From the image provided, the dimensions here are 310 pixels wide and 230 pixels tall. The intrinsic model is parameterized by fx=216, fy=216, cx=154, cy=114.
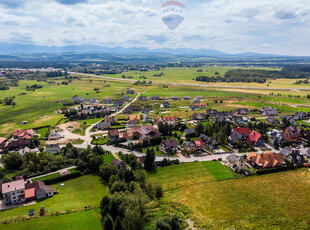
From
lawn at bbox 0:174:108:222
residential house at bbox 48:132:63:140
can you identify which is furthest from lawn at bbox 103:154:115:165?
residential house at bbox 48:132:63:140

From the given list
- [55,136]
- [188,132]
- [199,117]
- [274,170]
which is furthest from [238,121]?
[55,136]

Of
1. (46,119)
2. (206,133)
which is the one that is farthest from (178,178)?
(46,119)

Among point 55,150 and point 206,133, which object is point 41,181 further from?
point 206,133

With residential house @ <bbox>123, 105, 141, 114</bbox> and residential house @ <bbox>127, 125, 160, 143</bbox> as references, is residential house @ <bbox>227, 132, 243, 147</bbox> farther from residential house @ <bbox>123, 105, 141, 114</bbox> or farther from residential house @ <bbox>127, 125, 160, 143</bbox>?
residential house @ <bbox>123, 105, 141, 114</bbox>

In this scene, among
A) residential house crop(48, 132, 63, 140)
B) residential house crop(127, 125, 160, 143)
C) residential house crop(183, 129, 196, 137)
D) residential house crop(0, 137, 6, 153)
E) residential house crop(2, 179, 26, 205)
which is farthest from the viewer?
residential house crop(48, 132, 63, 140)

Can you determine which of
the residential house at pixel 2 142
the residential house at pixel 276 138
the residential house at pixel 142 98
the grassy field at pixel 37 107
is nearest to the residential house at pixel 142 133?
the residential house at pixel 276 138

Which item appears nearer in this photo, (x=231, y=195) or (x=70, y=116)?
(x=231, y=195)

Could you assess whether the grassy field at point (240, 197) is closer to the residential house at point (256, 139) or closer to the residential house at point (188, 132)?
the residential house at point (256, 139)

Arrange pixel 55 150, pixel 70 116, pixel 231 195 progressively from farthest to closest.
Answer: pixel 70 116 → pixel 55 150 → pixel 231 195
